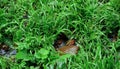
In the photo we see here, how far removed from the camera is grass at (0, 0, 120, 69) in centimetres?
362

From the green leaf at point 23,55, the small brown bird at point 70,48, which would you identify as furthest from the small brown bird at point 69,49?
the green leaf at point 23,55

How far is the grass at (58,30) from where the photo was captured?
362 cm

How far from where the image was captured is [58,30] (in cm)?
403

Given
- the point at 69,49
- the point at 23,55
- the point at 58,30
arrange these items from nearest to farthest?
the point at 23,55 → the point at 69,49 → the point at 58,30

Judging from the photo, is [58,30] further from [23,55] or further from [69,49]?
[23,55]

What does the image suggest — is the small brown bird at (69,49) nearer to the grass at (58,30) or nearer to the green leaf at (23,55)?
the grass at (58,30)

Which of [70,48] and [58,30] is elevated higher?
[58,30]

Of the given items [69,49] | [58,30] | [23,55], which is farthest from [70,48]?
[23,55]

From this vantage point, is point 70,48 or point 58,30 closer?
point 70,48

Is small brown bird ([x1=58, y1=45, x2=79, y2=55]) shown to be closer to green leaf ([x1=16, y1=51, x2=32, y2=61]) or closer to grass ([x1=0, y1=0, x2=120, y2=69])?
grass ([x1=0, y1=0, x2=120, y2=69])

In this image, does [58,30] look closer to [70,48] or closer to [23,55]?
[70,48]

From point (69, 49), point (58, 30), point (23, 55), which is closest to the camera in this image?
point (23, 55)

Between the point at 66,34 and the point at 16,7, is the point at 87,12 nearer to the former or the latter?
the point at 66,34

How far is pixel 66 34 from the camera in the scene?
13.4 ft
